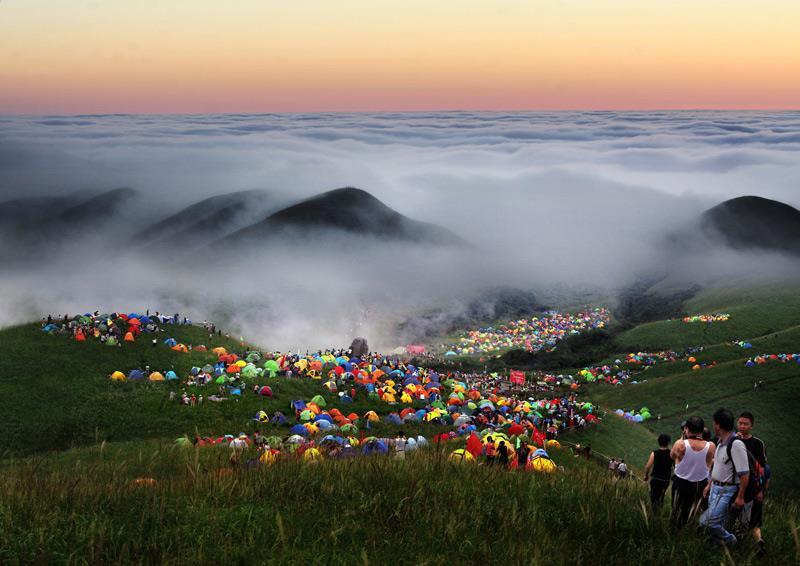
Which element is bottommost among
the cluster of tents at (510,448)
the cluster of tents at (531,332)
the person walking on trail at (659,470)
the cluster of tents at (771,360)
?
the cluster of tents at (531,332)

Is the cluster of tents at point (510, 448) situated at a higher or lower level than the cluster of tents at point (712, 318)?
higher

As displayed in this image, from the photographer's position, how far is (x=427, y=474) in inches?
341

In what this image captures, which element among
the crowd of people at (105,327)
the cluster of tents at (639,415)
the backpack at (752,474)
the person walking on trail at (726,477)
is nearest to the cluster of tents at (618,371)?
the cluster of tents at (639,415)

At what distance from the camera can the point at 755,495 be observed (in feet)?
27.9

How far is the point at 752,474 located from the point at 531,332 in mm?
139949

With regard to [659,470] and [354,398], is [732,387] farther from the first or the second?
[659,470]

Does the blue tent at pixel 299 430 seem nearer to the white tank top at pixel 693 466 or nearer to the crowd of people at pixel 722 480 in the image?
the crowd of people at pixel 722 480

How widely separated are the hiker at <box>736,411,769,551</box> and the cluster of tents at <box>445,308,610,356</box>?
376ft

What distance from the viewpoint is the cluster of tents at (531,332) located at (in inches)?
5128

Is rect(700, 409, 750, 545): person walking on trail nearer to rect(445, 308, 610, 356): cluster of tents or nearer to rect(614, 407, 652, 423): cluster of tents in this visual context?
rect(614, 407, 652, 423): cluster of tents

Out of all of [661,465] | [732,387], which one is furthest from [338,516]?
[732,387]

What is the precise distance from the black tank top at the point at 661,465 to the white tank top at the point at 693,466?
0.94 metres

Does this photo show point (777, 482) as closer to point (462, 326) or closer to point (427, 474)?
point (427, 474)

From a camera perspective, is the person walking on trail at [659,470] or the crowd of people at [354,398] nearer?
the person walking on trail at [659,470]
